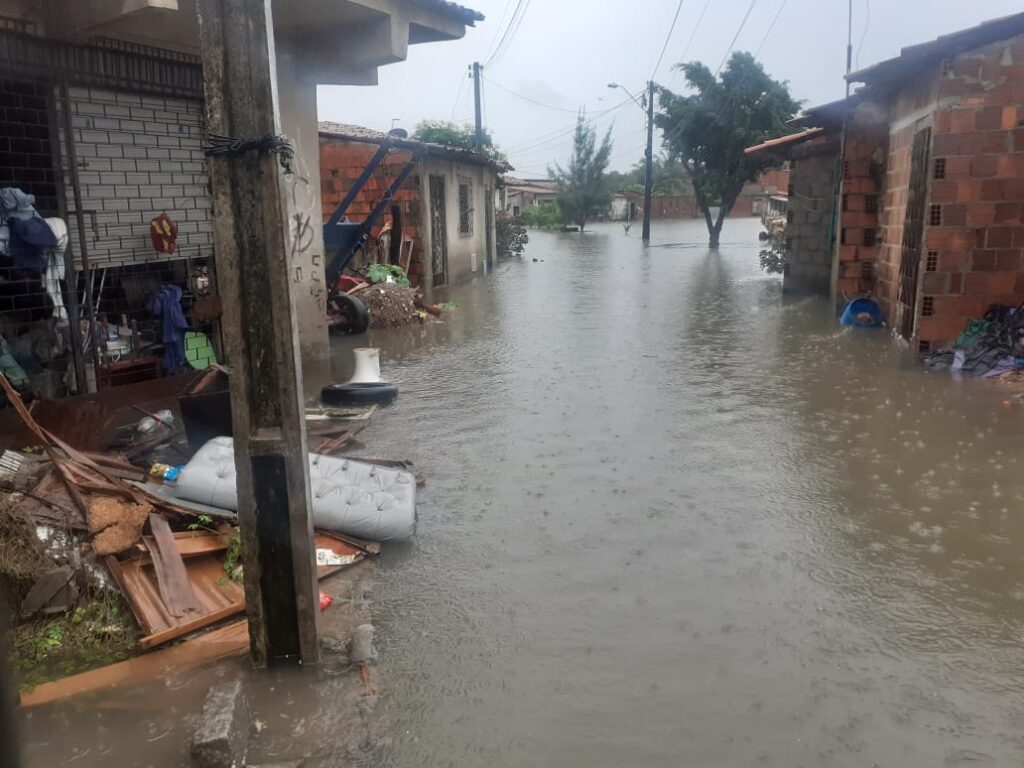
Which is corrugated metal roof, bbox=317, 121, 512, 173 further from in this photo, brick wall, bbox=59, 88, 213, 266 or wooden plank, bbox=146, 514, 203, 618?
wooden plank, bbox=146, 514, 203, 618

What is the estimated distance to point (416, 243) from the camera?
16.5m

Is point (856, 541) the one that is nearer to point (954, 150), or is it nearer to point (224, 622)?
point (224, 622)

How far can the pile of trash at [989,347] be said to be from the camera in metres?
8.48

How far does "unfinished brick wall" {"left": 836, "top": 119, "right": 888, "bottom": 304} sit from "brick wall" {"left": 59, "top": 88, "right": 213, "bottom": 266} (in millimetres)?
9696

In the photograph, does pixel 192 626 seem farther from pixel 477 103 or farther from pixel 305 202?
pixel 477 103

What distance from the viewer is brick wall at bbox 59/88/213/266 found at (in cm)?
661

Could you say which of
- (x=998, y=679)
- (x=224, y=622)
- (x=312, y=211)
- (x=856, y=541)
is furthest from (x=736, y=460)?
(x=312, y=211)

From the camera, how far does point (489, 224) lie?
24.7m

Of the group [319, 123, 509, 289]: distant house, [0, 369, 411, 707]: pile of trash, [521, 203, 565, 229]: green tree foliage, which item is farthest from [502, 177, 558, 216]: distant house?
[0, 369, 411, 707]: pile of trash

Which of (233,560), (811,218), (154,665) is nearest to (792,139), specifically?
(811,218)

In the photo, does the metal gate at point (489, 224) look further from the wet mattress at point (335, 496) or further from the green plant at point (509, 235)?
the wet mattress at point (335, 496)

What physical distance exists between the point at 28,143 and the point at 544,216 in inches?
2093

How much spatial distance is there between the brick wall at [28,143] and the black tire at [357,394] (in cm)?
278

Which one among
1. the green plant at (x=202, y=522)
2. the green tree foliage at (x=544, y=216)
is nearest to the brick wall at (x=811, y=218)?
the green plant at (x=202, y=522)
